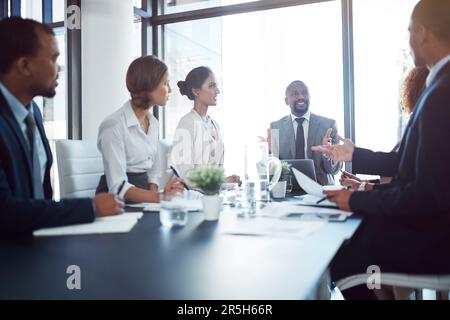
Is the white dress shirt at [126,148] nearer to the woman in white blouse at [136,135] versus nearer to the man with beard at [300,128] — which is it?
the woman in white blouse at [136,135]

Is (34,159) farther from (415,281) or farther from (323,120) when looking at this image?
(323,120)

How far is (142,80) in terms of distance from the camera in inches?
86.9

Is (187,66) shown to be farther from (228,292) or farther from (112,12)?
(228,292)

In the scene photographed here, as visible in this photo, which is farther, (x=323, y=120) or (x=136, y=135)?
(x=323, y=120)

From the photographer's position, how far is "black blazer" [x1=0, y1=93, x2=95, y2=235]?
1.03 meters

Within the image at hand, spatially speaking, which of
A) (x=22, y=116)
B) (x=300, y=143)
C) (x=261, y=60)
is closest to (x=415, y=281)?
(x=22, y=116)

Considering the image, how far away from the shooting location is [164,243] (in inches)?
38.8

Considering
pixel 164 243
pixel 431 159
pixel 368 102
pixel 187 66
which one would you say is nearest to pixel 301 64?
pixel 368 102

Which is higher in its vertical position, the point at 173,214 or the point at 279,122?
the point at 279,122

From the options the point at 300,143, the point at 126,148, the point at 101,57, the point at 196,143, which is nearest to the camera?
the point at 126,148

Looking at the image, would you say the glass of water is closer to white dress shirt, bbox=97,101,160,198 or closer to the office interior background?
white dress shirt, bbox=97,101,160,198

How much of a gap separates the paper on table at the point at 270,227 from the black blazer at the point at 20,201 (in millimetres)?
418

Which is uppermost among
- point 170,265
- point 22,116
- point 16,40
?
point 16,40

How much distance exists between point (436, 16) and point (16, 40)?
1.37 meters
